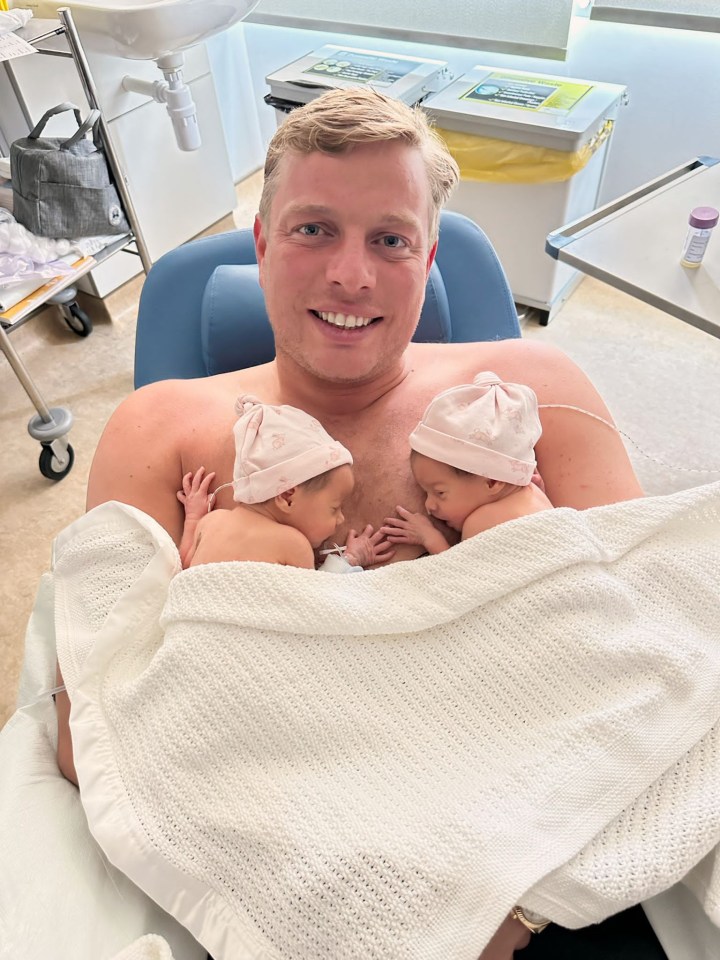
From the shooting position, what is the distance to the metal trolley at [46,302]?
1.87m

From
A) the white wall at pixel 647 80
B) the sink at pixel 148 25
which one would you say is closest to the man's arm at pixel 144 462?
the sink at pixel 148 25

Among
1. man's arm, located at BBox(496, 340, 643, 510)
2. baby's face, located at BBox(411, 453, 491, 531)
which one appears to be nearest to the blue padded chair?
man's arm, located at BBox(496, 340, 643, 510)

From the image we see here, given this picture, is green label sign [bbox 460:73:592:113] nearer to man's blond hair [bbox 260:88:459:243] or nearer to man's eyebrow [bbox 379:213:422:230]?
man's blond hair [bbox 260:88:459:243]

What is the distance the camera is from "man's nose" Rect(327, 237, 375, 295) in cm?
98

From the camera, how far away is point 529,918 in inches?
28.4

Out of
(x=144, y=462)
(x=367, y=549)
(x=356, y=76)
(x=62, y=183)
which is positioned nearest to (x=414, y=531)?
(x=367, y=549)

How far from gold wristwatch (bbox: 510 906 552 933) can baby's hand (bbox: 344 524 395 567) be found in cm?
45

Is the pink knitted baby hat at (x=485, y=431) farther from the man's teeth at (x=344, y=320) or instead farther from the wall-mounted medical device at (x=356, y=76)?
the wall-mounted medical device at (x=356, y=76)

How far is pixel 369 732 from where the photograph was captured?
2.58 feet

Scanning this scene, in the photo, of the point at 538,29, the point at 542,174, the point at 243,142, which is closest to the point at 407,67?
the point at 538,29

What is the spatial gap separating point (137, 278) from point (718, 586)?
2568mm

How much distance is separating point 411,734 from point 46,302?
6.14 feet

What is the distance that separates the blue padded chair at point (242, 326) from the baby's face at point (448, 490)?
18.1 inches

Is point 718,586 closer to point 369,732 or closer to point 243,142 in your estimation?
point 369,732
